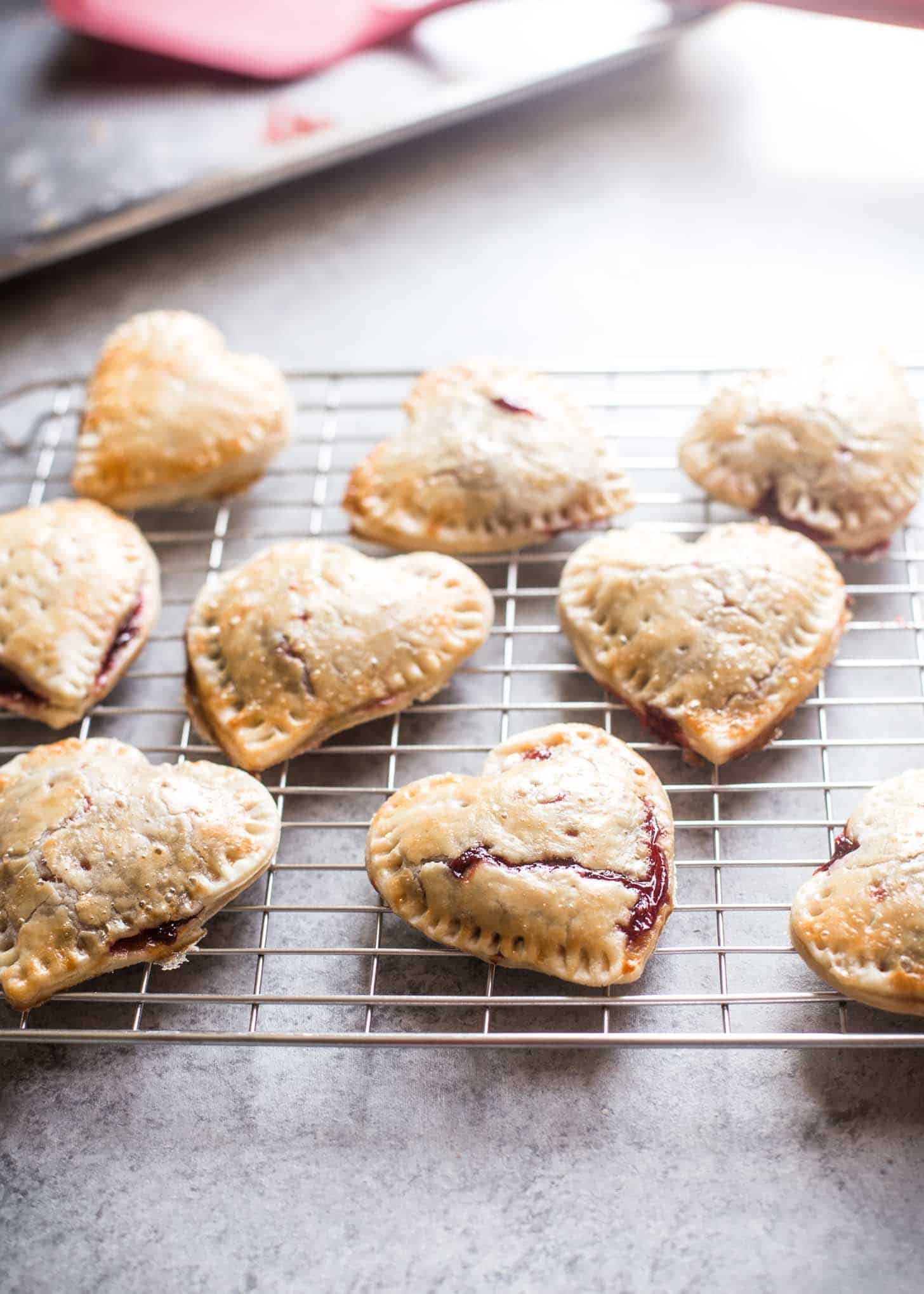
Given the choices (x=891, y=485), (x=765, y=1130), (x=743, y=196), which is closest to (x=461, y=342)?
(x=743, y=196)

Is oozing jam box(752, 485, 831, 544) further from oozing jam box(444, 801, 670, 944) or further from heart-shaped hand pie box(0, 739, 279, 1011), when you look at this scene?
heart-shaped hand pie box(0, 739, 279, 1011)

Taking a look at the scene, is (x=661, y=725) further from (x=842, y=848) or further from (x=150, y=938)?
(x=150, y=938)

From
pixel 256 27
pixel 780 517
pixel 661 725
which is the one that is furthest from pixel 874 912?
→ pixel 256 27

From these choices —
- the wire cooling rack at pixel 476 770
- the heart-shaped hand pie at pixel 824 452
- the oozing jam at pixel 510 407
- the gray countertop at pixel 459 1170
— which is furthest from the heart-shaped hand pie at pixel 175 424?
the gray countertop at pixel 459 1170

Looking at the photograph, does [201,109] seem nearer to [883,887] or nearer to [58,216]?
[58,216]

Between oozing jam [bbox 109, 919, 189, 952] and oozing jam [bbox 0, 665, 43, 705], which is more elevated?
oozing jam [bbox 0, 665, 43, 705]

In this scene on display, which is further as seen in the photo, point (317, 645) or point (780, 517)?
point (780, 517)

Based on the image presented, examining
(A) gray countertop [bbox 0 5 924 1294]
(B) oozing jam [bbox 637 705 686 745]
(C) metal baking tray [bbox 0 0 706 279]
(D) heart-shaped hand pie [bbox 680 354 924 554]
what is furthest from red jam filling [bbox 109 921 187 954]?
(C) metal baking tray [bbox 0 0 706 279]

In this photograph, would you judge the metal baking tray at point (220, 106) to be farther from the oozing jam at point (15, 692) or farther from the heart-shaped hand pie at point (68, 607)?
the oozing jam at point (15, 692)
